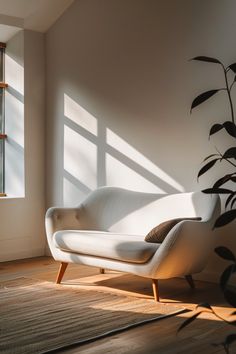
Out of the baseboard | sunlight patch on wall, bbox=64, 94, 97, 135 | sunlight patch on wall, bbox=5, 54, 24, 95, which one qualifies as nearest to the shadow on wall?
sunlight patch on wall, bbox=64, 94, 97, 135

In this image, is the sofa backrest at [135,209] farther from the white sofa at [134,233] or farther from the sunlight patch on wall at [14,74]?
the sunlight patch on wall at [14,74]

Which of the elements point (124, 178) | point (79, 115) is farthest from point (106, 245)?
point (79, 115)

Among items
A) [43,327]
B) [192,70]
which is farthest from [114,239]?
[192,70]

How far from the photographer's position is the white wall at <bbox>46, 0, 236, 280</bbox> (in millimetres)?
4543

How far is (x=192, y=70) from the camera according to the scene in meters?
4.64

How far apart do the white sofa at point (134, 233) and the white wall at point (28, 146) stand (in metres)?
1.13

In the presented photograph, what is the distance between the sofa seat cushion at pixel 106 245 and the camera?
12.5 feet

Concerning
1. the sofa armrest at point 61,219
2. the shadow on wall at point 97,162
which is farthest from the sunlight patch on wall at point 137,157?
the sofa armrest at point 61,219

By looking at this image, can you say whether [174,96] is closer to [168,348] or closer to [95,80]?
[95,80]

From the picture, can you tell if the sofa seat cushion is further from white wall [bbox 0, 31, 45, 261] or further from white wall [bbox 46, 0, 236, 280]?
white wall [bbox 0, 31, 45, 261]

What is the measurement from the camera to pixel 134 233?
15.2 ft

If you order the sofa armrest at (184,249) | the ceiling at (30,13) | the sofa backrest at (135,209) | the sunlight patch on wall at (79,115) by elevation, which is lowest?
the sofa armrest at (184,249)

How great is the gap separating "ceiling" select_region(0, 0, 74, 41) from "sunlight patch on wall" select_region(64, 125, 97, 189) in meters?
1.18

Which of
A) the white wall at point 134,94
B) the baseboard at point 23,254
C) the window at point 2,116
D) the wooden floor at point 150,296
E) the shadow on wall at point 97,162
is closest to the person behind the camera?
the wooden floor at point 150,296
